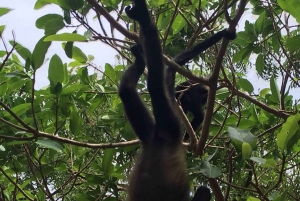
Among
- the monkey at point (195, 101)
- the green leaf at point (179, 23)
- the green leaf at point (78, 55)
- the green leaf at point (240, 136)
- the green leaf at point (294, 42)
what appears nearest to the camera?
the green leaf at point (240, 136)

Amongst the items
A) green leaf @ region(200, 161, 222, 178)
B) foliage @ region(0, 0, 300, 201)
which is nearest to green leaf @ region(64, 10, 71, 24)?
foliage @ region(0, 0, 300, 201)

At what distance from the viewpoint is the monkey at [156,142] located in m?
3.21

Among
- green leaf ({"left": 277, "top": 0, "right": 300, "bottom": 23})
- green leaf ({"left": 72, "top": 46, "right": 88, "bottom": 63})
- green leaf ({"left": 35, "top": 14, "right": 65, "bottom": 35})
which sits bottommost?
green leaf ({"left": 277, "top": 0, "right": 300, "bottom": 23})

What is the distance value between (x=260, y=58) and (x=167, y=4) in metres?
0.95

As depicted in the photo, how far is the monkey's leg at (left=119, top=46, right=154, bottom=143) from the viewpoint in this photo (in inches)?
141

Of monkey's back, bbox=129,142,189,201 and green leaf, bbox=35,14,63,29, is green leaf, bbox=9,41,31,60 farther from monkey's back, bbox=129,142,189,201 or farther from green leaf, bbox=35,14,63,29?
monkey's back, bbox=129,142,189,201

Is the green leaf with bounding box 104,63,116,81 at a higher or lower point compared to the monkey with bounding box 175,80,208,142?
higher

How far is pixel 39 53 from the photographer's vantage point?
126 inches

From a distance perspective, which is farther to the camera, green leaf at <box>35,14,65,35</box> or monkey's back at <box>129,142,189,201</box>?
monkey's back at <box>129,142,189,201</box>

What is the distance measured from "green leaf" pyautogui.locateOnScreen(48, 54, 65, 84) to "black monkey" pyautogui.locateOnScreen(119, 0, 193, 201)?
0.50 meters

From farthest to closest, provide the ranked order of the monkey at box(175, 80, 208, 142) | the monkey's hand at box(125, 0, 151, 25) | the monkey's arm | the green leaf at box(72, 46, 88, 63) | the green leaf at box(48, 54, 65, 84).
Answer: the monkey at box(175, 80, 208, 142) → the green leaf at box(72, 46, 88, 63) → the green leaf at box(48, 54, 65, 84) → the monkey's arm → the monkey's hand at box(125, 0, 151, 25)

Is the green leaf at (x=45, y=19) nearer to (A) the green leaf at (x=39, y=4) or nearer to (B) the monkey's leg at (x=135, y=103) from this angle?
(A) the green leaf at (x=39, y=4)

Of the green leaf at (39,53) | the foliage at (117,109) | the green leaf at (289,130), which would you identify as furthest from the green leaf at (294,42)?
the green leaf at (39,53)

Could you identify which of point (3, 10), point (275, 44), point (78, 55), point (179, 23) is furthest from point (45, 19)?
point (275, 44)
